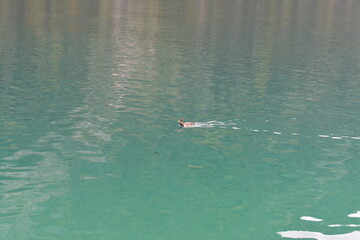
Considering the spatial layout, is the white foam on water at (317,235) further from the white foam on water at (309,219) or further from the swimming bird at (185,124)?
the swimming bird at (185,124)

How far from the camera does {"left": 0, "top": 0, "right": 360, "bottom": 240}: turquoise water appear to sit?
22109mm

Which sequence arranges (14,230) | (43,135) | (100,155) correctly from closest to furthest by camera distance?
(14,230) → (100,155) → (43,135)

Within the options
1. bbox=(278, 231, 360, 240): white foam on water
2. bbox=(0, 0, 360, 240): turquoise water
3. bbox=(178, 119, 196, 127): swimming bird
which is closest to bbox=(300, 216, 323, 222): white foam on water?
bbox=(0, 0, 360, 240): turquoise water

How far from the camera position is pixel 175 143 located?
31328 millimetres

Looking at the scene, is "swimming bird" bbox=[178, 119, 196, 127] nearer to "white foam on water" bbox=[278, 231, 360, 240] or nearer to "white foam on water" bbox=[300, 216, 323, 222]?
"white foam on water" bbox=[300, 216, 323, 222]

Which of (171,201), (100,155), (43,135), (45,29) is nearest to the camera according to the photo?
(171,201)

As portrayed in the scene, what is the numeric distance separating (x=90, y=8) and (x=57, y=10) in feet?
37.7

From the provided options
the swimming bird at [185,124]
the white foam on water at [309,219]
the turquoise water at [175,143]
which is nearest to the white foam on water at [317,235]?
the turquoise water at [175,143]

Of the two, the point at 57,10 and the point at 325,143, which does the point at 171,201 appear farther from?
the point at 57,10

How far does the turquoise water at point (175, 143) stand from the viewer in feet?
72.5

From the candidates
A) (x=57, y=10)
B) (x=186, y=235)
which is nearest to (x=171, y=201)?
(x=186, y=235)

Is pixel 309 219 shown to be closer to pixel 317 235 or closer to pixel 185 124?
pixel 317 235

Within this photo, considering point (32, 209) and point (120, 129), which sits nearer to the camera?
point (32, 209)

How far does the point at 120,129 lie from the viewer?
3347 cm
